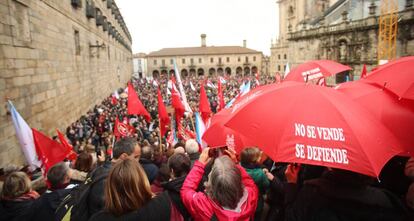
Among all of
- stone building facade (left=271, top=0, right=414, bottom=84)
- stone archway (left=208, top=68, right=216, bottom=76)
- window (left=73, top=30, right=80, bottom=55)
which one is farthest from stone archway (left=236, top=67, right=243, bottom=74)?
window (left=73, top=30, right=80, bottom=55)

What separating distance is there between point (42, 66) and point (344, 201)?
9.07m

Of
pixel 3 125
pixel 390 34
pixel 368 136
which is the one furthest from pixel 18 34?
pixel 390 34

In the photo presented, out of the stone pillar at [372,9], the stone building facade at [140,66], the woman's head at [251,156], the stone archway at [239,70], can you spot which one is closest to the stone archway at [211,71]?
the stone archway at [239,70]

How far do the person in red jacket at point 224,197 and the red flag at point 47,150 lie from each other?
120 inches

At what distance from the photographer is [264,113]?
241 cm

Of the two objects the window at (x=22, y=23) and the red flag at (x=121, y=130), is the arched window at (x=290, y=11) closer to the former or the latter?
the red flag at (x=121, y=130)

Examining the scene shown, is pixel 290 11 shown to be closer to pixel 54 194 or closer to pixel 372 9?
pixel 372 9

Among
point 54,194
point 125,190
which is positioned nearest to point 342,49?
point 54,194

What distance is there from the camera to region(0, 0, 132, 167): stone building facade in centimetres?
654

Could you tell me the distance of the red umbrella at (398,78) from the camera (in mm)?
2621

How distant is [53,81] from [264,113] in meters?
9.15

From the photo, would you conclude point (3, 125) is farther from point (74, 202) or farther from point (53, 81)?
point (74, 202)

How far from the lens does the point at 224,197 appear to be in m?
2.22

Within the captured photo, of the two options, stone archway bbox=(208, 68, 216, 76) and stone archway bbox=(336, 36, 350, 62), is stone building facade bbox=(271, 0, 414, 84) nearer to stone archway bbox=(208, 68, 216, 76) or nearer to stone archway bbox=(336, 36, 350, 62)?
stone archway bbox=(336, 36, 350, 62)
